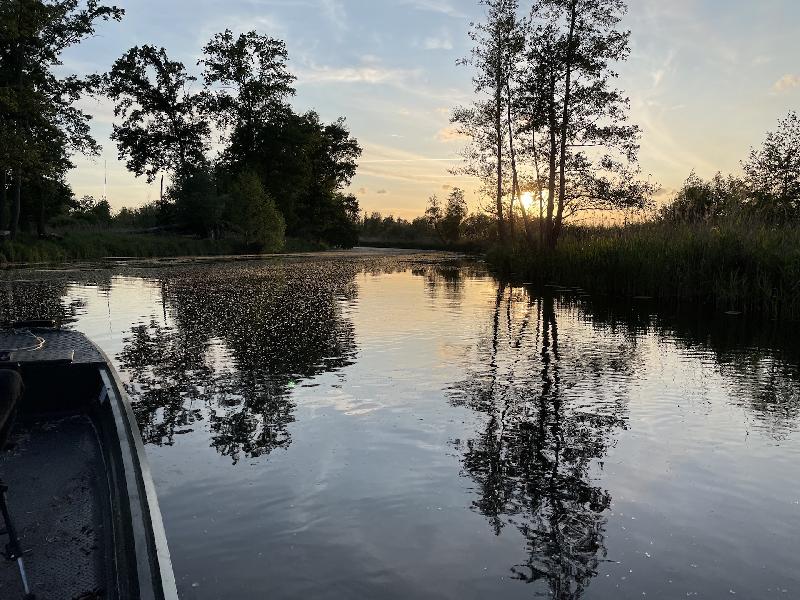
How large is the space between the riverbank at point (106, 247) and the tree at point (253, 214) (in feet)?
5.08

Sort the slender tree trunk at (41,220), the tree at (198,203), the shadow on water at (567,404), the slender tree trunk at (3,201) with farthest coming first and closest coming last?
the tree at (198,203) → the slender tree trunk at (41,220) → the slender tree trunk at (3,201) → the shadow on water at (567,404)

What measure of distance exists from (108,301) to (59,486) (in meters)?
15.2

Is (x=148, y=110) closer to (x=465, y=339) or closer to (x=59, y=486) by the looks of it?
(x=465, y=339)

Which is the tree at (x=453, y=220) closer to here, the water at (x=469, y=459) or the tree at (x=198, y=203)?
the tree at (x=198, y=203)

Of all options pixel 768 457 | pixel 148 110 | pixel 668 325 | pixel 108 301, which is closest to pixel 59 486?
pixel 768 457

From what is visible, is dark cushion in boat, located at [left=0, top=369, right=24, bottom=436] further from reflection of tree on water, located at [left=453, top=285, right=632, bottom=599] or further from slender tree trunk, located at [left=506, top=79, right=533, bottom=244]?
slender tree trunk, located at [left=506, top=79, right=533, bottom=244]

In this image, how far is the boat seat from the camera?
325cm

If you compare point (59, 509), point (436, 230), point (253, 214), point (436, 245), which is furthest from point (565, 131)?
point (436, 230)

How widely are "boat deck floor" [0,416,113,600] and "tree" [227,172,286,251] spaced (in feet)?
178

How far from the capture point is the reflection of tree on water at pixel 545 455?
4332 mm

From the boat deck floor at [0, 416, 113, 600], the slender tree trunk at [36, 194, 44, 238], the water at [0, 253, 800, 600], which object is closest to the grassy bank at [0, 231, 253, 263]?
the slender tree trunk at [36, 194, 44, 238]

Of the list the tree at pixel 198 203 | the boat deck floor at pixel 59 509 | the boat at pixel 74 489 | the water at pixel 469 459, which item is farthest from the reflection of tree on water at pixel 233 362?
the tree at pixel 198 203

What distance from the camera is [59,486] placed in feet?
14.6

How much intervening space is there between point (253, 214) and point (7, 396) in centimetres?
5756
